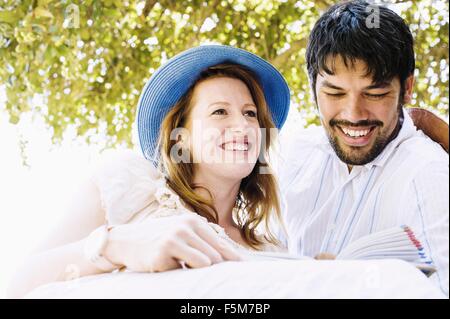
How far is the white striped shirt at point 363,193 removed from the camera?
0.96 m

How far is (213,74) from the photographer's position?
1364mm

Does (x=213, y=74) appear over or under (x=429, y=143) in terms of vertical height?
over

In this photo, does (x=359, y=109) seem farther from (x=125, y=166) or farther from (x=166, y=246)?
(x=166, y=246)

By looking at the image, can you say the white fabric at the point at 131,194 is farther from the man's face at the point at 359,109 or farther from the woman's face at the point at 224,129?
the man's face at the point at 359,109

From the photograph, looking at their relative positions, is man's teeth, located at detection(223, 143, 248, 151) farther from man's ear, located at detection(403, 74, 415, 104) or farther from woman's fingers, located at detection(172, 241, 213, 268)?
woman's fingers, located at detection(172, 241, 213, 268)

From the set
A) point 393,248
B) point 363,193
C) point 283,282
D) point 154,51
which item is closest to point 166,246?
point 283,282

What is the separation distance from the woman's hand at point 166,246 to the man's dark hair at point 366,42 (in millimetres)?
661

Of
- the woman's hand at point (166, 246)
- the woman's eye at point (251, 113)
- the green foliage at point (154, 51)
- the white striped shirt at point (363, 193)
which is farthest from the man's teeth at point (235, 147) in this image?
the green foliage at point (154, 51)

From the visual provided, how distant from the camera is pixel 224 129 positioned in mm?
1260

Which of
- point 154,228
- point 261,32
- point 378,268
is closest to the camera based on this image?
point 378,268

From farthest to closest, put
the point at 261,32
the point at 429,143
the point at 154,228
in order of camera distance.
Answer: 1. the point at 261,32
2. the point at 429,143
3. the point at 154,228

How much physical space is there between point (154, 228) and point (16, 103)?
184 centimetres

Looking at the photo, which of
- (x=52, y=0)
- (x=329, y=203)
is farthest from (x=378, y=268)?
(x=52, y=0)
